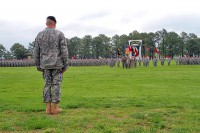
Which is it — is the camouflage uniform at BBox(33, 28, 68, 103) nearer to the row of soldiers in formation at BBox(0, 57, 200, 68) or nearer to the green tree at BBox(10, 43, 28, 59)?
the row of soldiers in formation at BBox(0, 57, 200, 68)

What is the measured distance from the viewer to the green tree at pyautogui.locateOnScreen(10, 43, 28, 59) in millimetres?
102438

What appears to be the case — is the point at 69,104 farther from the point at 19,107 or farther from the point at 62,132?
the point at 62,132

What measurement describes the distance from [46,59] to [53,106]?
1.03m

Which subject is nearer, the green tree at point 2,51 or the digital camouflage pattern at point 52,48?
the digital camouflage pattern at point 52,48

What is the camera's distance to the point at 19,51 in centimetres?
10281

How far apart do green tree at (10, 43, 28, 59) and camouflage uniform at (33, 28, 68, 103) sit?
96.8 meters

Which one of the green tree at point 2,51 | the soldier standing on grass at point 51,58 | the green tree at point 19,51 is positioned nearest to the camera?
the soldier standing on grass at point 51,58

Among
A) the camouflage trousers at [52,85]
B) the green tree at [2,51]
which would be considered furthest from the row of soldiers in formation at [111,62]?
the green tree at [2,51]

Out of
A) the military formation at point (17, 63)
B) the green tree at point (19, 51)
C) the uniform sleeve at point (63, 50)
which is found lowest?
the military formation at point (17, 63)

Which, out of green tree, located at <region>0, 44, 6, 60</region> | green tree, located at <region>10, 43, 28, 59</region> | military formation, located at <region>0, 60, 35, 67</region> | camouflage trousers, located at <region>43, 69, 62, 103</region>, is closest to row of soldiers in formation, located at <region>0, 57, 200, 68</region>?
military formation, located at <region>0, 60, 35, 67</region>

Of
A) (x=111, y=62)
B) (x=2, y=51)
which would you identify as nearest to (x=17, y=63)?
(x=111, y=62)

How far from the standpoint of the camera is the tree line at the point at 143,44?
382 feet

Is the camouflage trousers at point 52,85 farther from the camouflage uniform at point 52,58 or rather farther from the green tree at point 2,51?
the green tree at point 2,51

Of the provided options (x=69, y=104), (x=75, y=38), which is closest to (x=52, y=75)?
(x=69, y=104)
